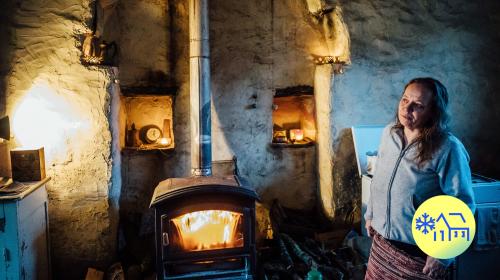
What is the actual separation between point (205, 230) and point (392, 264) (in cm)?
162

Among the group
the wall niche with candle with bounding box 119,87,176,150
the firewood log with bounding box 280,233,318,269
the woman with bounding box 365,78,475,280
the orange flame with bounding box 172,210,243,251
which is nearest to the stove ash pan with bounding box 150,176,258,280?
the orange flame with bounding box 172,210,243,251

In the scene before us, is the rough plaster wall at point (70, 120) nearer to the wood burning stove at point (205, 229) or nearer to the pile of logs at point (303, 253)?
the wood burning stove at point (205, 229)

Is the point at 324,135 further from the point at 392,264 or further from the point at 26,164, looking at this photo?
the point at 26,164

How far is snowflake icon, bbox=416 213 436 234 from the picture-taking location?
→ 2008mm

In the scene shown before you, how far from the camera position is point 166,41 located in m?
4.60

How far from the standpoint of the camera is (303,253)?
401 cm

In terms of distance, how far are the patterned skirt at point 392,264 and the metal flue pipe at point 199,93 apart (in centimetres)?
193

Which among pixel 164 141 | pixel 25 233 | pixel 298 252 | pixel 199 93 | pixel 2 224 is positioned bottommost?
pixel 298 252

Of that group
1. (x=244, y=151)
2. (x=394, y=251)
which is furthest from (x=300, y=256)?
(x=394, y=251)

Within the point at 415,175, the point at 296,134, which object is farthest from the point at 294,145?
the point at 415,175

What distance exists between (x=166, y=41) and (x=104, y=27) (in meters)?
0.71

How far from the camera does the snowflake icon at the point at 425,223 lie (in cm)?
201

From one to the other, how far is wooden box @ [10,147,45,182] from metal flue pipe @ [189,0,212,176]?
140cm

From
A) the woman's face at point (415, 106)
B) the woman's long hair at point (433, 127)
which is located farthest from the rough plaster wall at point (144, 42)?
the woman's long hair at point (433, 127)
